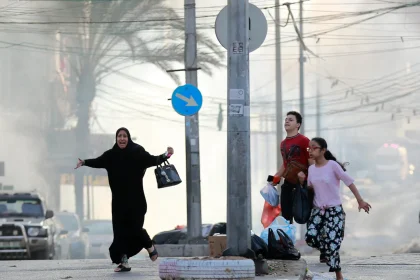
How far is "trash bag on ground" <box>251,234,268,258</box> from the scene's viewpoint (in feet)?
32.9

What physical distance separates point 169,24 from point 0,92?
41.6 feet

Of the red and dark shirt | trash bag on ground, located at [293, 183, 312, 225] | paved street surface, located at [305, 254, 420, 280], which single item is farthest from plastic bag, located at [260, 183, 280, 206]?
paved street surface, located at [305, 254, 420, 280]

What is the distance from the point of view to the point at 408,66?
4594cm

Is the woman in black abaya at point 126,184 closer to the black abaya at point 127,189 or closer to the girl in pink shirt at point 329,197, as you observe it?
the black abaya at point 127,189

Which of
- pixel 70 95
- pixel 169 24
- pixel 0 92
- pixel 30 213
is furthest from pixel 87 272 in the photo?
pixel 0 92

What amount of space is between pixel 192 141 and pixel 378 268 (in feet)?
24.9

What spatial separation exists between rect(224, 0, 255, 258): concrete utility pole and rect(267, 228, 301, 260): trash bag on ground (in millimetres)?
1133

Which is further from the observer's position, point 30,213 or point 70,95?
point 70,95

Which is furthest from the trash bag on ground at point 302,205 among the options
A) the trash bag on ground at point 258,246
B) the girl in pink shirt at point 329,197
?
the trash bag on ground at point 258,246

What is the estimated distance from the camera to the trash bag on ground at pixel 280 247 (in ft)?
34.5

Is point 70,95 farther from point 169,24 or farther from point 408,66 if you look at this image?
point 408,66

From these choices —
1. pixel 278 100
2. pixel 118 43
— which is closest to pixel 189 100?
pixel 118 43

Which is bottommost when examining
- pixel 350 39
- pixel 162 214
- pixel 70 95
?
pixel 162 214

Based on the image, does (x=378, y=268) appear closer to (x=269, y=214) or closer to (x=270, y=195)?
(x=269, y=214)
